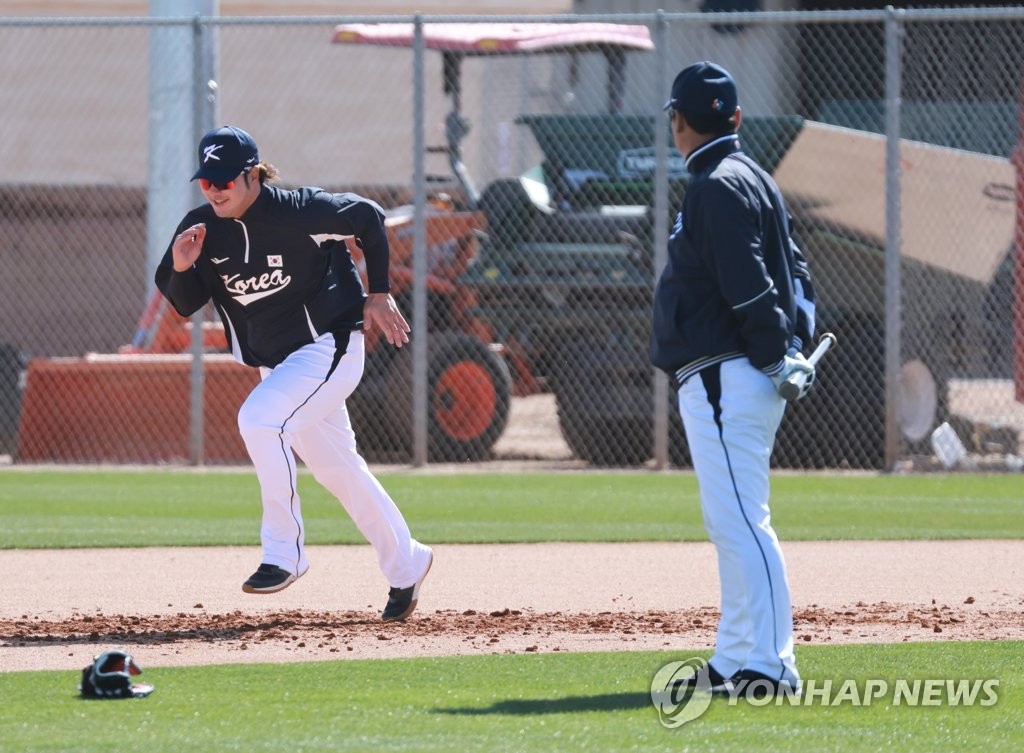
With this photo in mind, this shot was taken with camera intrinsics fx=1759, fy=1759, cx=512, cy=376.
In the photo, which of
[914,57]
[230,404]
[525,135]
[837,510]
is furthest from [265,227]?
[914,57]

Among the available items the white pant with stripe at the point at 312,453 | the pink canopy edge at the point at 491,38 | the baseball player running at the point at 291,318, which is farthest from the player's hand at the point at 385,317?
the pink canopy edge at the point at 491,38

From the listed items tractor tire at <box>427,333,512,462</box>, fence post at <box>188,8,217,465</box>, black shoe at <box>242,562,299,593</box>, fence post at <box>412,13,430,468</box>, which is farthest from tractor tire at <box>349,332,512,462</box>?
black shoe at <box>242,562,299,593</box>

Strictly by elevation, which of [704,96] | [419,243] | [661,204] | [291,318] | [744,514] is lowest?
[744,514]

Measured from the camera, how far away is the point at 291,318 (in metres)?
7.02

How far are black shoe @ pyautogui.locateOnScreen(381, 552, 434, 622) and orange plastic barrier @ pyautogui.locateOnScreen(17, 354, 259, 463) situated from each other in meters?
7.26

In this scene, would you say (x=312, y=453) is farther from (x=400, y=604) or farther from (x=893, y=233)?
(x=893, y=233)

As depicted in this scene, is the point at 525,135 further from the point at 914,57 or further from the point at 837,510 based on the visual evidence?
the point at 837,510

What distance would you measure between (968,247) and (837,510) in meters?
4.25

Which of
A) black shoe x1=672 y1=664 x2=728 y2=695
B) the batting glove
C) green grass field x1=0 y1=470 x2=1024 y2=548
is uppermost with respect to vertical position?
the batting glove

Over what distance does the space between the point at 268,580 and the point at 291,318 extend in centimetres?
104

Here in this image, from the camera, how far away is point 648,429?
1398cm

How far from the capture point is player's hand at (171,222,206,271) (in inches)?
263

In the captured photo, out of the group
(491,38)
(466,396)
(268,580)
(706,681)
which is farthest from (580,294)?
(706,681)

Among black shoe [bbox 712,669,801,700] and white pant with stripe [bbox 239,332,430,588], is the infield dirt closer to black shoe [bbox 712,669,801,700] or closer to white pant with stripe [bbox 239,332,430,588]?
white pant with stripe [bbox 239,332,430,588]
